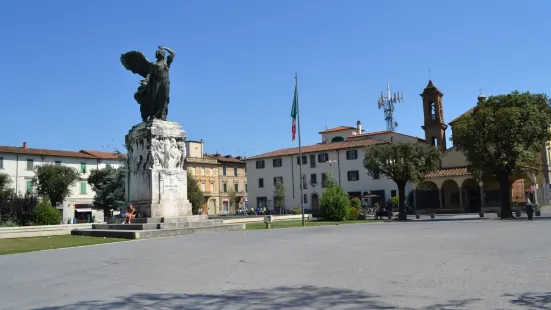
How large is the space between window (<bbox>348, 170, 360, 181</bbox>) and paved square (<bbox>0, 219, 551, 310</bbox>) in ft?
157

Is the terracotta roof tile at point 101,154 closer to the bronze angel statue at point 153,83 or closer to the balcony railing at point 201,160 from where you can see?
the balcony railing at point 201,160

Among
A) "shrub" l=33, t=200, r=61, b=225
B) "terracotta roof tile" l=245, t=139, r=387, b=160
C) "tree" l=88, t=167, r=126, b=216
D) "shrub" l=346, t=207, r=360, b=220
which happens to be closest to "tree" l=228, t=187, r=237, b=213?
"terracotta roof tile" l=245, t=139, r=387, b=160

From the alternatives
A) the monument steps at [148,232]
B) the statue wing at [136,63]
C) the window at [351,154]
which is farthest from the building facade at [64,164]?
the monument steps at [148,232]

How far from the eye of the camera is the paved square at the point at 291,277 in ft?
20.5

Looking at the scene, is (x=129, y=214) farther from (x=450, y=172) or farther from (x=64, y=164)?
(x=64, y=164)

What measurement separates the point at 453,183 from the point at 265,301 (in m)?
49.2

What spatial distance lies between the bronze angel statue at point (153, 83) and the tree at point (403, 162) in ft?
60.8

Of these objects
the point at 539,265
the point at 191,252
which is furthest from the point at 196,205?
the point at 539,265

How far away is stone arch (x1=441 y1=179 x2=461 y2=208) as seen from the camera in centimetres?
5109

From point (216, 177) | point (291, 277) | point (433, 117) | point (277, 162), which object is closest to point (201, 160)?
point (216, 177)

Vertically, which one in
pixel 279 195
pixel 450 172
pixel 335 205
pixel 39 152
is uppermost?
pixel 39 152

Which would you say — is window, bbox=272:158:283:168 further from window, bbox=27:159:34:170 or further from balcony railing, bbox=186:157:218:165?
window, bbox=27:159:34:170

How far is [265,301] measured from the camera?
6.38 meters

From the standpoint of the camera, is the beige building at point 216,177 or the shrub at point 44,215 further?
the beige building at point 216,177
